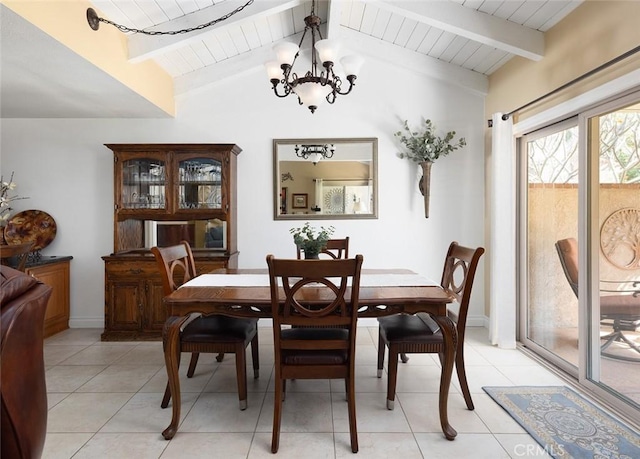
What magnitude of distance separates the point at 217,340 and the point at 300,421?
0.67 meters

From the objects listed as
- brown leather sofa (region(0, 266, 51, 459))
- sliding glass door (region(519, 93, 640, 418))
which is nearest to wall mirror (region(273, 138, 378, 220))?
sliding glass door (region(519, 93, 640, 418))

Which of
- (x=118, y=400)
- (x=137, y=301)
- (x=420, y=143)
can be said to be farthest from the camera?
(x=420, y=143)

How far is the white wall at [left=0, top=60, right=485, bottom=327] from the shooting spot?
3748 mm

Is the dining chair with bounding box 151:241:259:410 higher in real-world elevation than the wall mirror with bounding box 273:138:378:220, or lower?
lower

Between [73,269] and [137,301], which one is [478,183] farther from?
[73,269]

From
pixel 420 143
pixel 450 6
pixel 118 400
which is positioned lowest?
pixel 118 400

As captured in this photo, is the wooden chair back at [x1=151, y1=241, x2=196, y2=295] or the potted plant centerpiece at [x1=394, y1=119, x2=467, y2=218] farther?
the potted plant centerpiece at [x1=394, y1=119, x2=467, y2=218]

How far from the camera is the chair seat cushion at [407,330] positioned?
Answer: 2.05m

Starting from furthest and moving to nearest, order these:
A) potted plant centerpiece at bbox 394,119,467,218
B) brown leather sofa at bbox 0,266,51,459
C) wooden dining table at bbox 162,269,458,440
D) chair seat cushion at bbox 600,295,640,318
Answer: potted plant centerpiece at bbox 394,119,467,218 < chair seat cushion at bbox 600,295,640,318 < wooden dining table at bbox 162,269,458,440 < brown leather sofa at bbox 0,266,51,459

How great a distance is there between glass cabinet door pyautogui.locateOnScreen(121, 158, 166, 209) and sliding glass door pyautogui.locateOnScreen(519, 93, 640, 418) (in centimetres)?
347

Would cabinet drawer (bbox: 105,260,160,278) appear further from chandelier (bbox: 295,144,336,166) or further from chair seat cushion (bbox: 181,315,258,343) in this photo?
chandelier (bbox: 295,144,336,166)

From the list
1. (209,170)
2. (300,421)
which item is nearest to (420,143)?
(209,170)

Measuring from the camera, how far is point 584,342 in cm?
241

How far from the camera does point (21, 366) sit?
1076mm
